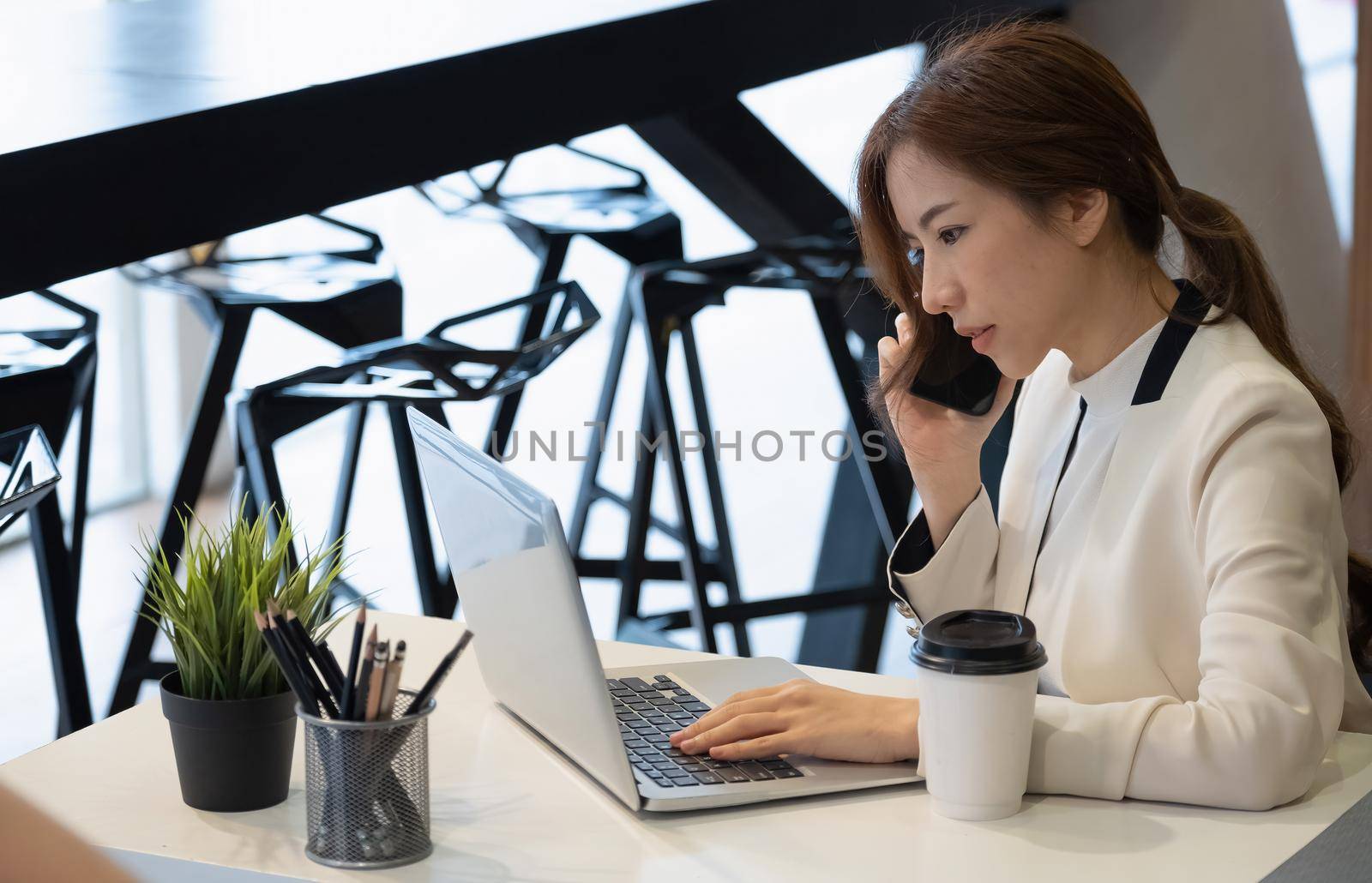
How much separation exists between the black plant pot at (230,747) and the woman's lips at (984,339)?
0.70m

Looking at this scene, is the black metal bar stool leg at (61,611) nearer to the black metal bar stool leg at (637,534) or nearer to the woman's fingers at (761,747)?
the black metal bar stool leg at (637,534)

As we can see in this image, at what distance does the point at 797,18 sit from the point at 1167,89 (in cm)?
176

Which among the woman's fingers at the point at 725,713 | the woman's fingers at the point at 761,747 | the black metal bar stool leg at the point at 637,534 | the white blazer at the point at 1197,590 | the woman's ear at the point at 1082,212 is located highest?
the woman's ear at the point at 1082,212

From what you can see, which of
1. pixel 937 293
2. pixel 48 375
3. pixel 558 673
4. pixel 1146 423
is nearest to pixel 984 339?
pixel 937 293

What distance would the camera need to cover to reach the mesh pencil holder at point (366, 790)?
0.95m

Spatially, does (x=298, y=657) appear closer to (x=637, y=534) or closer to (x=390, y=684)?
(x=390, y=684)

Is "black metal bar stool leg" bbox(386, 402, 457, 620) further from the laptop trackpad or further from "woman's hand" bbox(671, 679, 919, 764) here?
"woman's hand" bbox(671, 679, 919, 764)

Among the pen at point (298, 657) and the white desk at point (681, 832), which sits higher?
the pen at point (298, 657)

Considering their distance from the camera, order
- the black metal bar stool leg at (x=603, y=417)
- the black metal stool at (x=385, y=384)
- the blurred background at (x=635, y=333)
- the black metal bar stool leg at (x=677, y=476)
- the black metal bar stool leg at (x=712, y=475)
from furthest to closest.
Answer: the blurred background at (x=635, y=333), the black metal bar stool leg at (x=603, y=417), the black metal bar stool leg at (x=712, y=475), the black metal bar stool leg at (x=677, y=476), the black metal stool at (x=385, y=384)

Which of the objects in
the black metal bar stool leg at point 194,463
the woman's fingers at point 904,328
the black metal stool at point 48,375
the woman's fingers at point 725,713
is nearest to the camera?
the woman's fingers at point 725,713

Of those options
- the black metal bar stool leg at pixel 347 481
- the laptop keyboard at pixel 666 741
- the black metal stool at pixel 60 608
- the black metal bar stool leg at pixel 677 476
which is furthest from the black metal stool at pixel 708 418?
the laptop keyboard at pixel 666 741

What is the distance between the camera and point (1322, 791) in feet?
3.64

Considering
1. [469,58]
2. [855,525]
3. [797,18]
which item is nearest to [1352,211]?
Answer: [855,525]

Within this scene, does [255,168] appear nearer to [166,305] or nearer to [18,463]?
[18,463]
